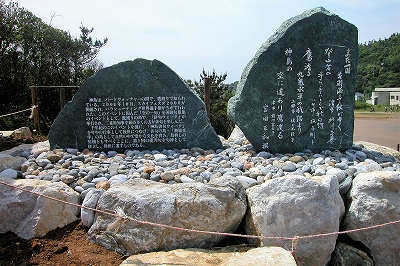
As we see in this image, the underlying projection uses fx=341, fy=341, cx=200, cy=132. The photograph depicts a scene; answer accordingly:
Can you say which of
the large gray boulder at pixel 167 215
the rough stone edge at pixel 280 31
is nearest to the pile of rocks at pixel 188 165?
the large gray boulder at pixel 167 215

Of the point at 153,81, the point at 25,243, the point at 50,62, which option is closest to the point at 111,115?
the point at 153,81

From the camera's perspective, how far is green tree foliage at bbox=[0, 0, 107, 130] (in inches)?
398

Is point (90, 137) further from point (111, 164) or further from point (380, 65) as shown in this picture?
point (380, 65)

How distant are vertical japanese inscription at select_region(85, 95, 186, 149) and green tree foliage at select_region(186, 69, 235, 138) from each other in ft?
15.0

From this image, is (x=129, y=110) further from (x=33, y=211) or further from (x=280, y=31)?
(x=280, y=31)

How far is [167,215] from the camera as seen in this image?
3.36 metres

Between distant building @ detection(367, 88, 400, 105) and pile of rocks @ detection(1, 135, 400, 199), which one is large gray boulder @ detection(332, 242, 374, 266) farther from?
distant building @ detection(367, 88, 400, 105)

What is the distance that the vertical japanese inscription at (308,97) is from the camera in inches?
204

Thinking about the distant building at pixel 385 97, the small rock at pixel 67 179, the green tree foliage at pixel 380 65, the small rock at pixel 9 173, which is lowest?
the small rock at pixel 67 179

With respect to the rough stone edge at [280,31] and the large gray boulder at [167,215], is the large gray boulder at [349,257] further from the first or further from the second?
the rough stone edge at [280,31]

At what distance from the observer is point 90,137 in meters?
5.50

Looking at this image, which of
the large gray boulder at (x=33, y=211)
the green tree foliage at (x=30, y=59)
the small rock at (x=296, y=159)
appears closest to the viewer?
the large gray boulder at (x=33, y=211)

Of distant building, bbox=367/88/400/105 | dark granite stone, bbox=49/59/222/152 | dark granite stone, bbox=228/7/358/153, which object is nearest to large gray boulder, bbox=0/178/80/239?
dark granite stone, bbox=49/59/222/152

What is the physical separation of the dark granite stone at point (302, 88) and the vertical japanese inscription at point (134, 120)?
0.91 metres
